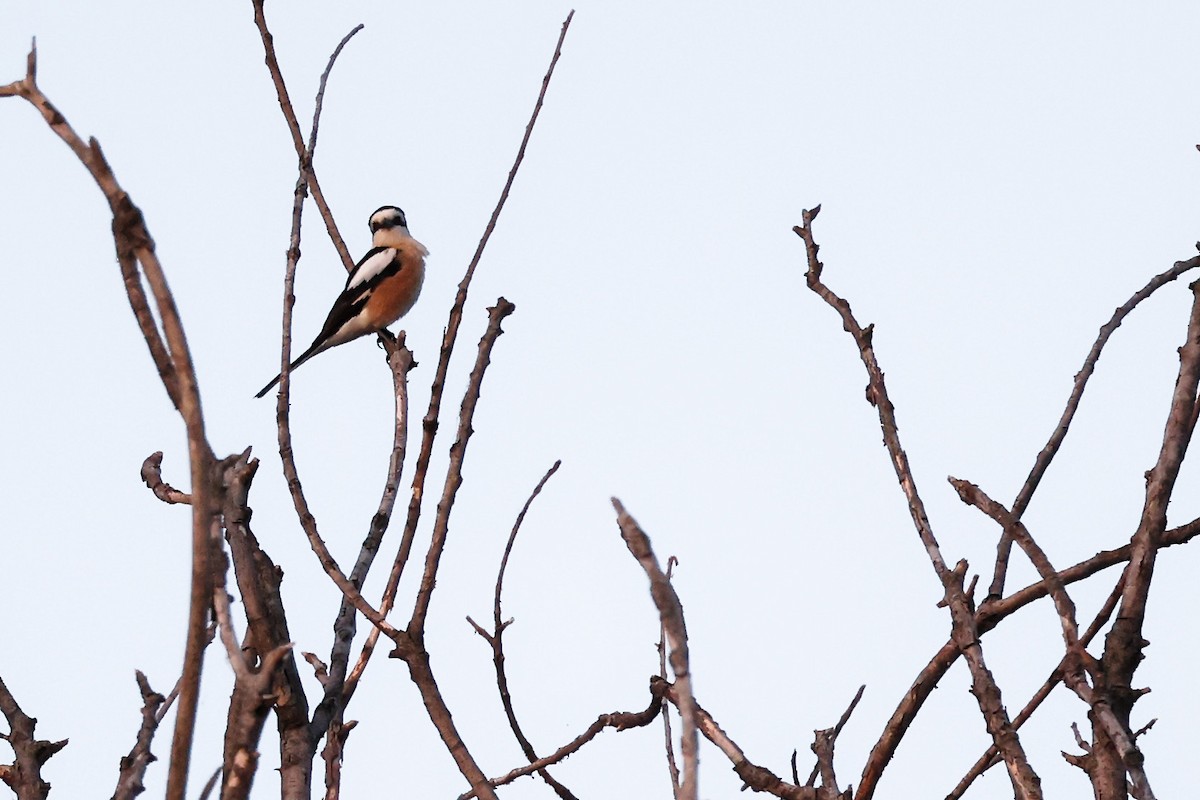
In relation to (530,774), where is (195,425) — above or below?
below

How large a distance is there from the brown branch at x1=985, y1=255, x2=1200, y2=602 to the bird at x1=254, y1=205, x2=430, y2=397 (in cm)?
727

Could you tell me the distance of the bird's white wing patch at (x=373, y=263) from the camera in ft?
35.2

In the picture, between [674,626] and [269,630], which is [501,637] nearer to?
[269,630]

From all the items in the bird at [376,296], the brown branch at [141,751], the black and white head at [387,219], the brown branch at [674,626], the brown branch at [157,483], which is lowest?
the brown branch at [674,626]

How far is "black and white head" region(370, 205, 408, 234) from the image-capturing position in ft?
40.2

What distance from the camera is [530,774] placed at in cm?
295

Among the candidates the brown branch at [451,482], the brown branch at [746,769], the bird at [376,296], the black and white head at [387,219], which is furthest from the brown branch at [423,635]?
the black and white head at [387,219]

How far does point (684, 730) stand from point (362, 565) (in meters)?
1.85

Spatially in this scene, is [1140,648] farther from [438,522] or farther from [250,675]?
[250,675]

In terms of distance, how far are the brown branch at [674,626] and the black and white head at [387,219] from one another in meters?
11.0

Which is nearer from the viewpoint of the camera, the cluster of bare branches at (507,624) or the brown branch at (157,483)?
the cluster of bare branches at (507,624)

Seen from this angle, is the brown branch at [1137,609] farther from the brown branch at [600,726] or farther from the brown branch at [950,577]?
the brown branch at [600,726]

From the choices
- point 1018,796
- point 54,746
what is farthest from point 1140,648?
point 54,746

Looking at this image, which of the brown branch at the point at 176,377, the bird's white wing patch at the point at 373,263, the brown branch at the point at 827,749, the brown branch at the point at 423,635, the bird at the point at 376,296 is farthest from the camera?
the bird's white wing patch at the point at 373,263
